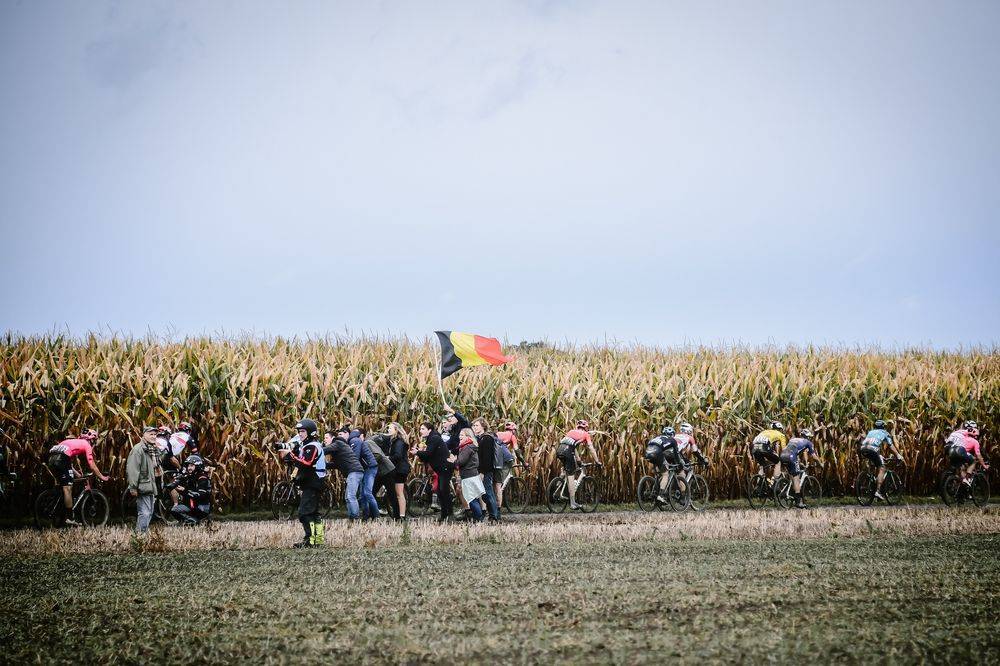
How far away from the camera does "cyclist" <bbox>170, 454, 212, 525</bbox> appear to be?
18891mm

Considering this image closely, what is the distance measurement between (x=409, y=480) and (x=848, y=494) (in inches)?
457

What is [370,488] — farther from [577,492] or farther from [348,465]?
[577,492]

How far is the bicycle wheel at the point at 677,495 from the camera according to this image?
21688 mm

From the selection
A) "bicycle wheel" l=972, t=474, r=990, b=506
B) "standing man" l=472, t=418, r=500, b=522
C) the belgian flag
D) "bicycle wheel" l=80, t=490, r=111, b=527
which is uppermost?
the belgian flag

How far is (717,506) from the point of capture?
23203 millimetres

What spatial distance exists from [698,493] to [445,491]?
6.65 metres

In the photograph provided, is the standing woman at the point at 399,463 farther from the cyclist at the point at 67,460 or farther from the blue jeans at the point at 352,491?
the cyclist at the point at 67,460

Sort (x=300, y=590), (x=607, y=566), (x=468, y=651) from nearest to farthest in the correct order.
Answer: (x=468, y=651) → (x=300, y=590) → (x=607, y=566)

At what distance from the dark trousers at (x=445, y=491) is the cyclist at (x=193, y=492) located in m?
4.55

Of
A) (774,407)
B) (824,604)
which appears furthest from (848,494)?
(824,604)

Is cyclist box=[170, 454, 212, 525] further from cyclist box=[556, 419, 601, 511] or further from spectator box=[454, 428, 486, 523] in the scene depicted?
cyclist box=[556, 419, 601, 511]

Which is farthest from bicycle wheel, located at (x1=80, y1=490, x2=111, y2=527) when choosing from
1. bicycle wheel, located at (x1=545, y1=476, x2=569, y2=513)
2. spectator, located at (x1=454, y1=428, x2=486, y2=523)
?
bicycle wheel, located at (x1=545, y1=476, x2=569, y2=513)

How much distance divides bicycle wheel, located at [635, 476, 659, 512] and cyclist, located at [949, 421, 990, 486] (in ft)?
22.2

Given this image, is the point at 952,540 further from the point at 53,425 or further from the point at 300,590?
the point at 53,425
